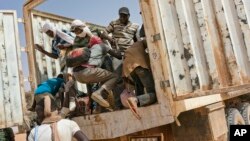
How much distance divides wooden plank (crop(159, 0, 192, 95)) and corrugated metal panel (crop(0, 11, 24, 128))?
9.79 feet

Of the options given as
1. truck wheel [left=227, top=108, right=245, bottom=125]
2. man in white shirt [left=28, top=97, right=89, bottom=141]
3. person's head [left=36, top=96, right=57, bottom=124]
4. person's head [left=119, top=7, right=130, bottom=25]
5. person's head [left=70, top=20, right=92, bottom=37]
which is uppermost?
person's head [left=119, top=7, right=130, bottom=25]

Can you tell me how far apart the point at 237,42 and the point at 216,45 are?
210 mm

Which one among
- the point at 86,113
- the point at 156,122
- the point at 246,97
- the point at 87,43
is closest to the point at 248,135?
the point at 156,122

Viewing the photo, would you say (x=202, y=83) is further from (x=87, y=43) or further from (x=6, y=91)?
(x=6, y=91)

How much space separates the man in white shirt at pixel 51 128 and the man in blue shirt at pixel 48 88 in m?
1.23

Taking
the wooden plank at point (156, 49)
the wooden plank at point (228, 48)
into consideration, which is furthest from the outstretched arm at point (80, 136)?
the wooden plank at point (228, 48)

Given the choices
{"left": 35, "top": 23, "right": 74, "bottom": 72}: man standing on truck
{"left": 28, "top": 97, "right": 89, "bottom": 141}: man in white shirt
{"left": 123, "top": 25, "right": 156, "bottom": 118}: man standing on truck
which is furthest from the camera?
{"left": 35, "top": 23, "right": 74, "bottom": 72}: man standing on truck

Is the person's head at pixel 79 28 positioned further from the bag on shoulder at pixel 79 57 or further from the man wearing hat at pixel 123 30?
the man wearing hat at pixel 123 30

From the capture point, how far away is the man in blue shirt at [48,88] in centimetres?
380

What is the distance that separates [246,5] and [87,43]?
1910 millimetres

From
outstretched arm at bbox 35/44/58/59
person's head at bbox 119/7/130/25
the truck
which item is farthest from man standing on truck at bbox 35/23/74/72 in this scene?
the truck

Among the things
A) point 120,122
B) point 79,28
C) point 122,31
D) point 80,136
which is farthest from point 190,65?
point 122,31

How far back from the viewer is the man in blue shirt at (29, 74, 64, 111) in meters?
3.80

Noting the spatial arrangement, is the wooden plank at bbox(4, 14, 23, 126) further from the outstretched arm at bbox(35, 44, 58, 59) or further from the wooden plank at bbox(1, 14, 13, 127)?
the outstretched arm at bbox(35, 44, 58, 59)
